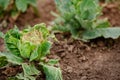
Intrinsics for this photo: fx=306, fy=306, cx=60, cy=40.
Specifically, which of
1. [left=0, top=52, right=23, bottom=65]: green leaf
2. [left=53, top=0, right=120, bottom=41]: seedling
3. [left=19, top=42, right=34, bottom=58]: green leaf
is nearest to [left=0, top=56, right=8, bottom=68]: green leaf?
[left=0, top=52, right=23, bottom=65]: green leaf

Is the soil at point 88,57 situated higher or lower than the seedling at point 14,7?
lower

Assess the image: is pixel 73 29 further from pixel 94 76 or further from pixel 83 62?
pixel 94 76

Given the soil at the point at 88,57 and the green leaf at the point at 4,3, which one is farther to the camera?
the green leaf at the point at 4,3

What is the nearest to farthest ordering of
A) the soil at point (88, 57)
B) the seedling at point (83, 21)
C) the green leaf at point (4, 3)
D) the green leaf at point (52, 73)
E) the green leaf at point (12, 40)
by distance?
the green leaf at point (52, 73)
the green leaf at point (12, 40)
the soil at point (88, 57)
the seedling at point (83, 21)
the green leaf at point (4, 3)

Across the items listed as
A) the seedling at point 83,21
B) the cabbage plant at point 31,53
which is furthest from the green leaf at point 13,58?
the seedling at point 83,21

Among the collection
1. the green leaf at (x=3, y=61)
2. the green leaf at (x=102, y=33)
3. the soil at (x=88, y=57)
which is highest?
the green leaf at (x=102, y=33)

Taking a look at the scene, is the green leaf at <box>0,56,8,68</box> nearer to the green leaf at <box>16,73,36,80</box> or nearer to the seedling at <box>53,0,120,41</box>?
the green leaf at <box>16,73,36,80</box>

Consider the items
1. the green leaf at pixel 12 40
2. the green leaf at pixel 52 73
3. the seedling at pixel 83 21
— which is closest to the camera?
the green leaf at pixel 52 73

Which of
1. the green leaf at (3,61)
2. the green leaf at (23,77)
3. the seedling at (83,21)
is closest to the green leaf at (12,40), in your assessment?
the green leaf at (3,61)

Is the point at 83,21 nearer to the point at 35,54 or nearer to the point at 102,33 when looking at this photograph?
the point at 102,33

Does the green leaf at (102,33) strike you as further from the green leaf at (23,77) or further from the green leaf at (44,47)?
the green leaf at (23,77)
